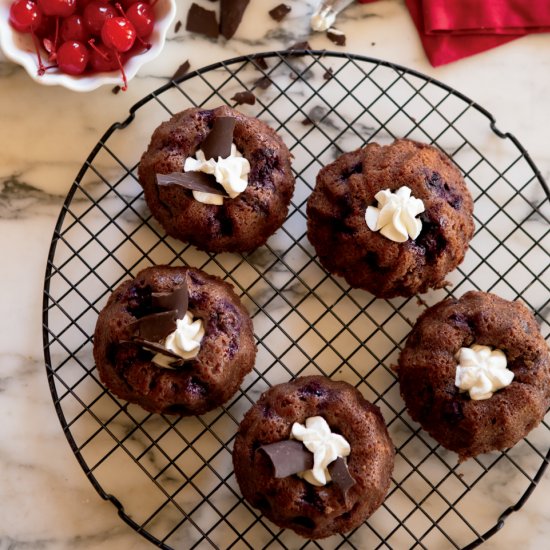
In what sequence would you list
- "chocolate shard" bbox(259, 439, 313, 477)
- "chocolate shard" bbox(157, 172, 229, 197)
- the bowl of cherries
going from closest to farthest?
"chocolate shard" bbox(259, 439, 313, 477) < "chocolate shard" bbox(157, 172, 229, 197) < the bowl of cherries

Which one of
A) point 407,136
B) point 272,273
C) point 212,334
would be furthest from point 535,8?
point 212,334

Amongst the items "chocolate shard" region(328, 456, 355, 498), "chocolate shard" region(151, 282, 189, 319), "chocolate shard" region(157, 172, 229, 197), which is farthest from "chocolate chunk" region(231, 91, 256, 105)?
"chocolate shard" region(328, 456, 355, 498)

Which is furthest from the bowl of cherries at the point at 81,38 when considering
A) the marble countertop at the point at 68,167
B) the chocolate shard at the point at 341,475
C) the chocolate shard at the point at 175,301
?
the chocolate shard at the point at 341,475

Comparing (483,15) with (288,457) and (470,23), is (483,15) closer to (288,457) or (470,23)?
(470,23)

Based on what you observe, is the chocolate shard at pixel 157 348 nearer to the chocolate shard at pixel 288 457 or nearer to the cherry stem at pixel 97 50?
the chocolate shard at pixel 288 457

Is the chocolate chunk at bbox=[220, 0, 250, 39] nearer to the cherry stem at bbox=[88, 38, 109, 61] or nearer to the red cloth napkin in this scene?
the cherry stem at bbox=[88, 38, 109, 61]

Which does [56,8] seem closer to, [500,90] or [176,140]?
[176,140]
